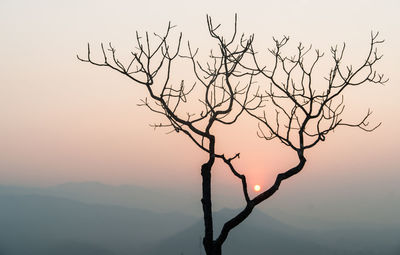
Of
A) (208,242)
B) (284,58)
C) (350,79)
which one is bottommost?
(208,242)

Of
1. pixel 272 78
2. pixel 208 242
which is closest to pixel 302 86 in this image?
pixel 272 78

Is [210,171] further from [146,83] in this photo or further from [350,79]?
[350,79]

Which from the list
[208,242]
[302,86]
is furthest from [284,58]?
[208,242]

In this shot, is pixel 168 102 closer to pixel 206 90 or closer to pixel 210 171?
pixel 206 90

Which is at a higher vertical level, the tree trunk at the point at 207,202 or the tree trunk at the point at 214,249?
the tree trunk at the point at 207,202

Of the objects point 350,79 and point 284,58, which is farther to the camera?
point 284,58

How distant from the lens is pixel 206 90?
11.9 metres

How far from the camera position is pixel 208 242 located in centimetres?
1156

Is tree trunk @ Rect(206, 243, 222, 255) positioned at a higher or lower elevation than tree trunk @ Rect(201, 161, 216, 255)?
lower

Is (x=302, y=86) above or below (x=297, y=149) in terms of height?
above

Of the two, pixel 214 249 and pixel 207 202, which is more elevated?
pixel 207 202

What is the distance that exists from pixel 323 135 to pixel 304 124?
1.48 feet

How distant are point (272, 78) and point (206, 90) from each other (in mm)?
1381

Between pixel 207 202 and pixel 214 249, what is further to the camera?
pixel 207 202
